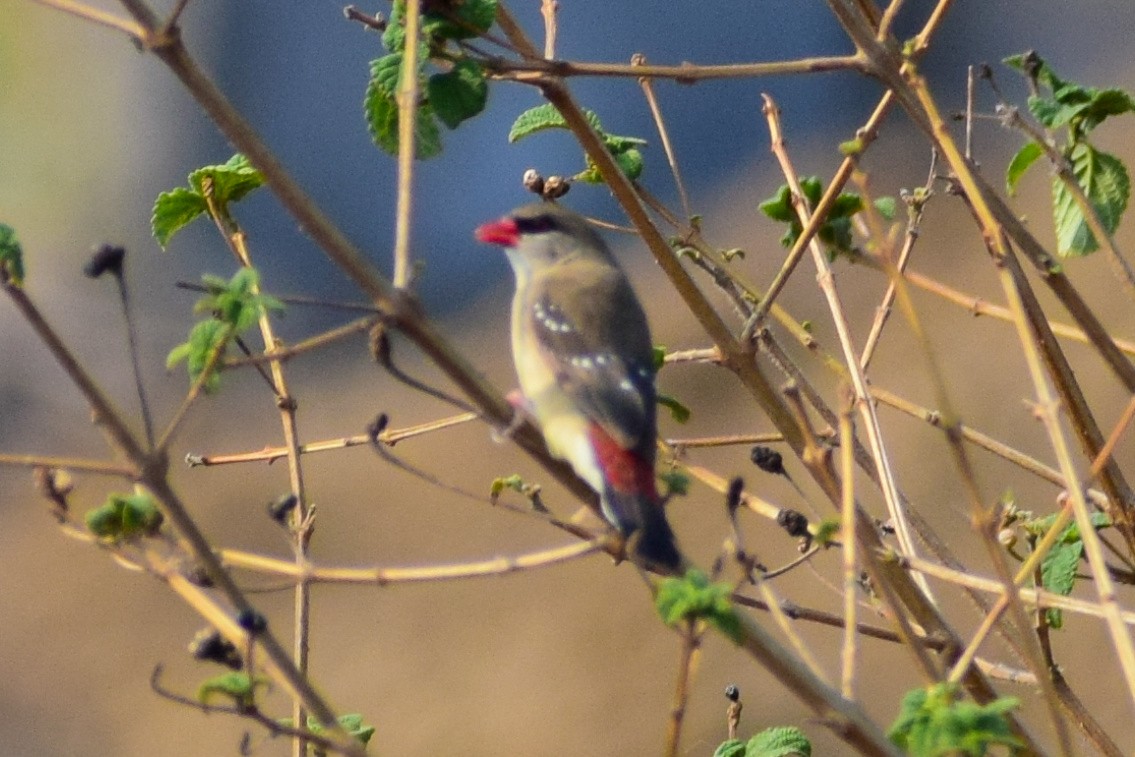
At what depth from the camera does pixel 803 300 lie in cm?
1028

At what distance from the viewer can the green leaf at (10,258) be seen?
5.95ft

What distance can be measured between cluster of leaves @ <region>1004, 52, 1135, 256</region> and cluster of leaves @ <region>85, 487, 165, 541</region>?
1.67m

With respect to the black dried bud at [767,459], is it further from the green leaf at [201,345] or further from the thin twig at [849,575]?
the green leaf at [201,345]

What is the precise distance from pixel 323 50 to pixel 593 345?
9267 millimetres

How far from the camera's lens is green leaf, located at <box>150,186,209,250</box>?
2.92 m

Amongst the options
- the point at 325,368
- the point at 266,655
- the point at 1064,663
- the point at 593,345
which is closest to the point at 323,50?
the point at 325,368

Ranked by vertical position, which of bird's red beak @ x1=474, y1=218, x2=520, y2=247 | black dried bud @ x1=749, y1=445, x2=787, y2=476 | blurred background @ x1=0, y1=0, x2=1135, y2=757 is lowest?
black dried bud @ x1=749, y1=445, x2=787, y2=476

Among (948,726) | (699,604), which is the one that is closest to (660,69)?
(699,604)

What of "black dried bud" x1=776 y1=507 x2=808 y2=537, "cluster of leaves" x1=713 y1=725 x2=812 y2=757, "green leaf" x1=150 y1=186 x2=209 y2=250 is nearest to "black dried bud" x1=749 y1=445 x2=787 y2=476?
"black dried bud" x1=776 y1=507 x2=808 y2=537

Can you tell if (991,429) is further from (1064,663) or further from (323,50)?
(323,50)

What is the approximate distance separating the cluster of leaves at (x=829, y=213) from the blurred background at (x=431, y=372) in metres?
3.85

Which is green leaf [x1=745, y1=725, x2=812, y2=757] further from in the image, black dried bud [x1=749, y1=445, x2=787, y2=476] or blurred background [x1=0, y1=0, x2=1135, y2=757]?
blurred background [x1=0, y1=0, x2=1135, y2=757]

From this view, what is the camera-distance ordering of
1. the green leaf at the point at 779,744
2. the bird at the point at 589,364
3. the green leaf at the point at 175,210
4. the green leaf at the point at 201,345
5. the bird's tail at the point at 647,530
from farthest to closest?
the green leaf at the point at 175,210, the bird at the point at 589,364, the green leaf at the point at 779,744, the bird's tail at the point at 647,530, the green leaf at the point at 201,345

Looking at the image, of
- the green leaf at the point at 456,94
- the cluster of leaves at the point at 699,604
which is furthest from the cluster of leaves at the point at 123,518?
the green leaf at the point at 456,94
